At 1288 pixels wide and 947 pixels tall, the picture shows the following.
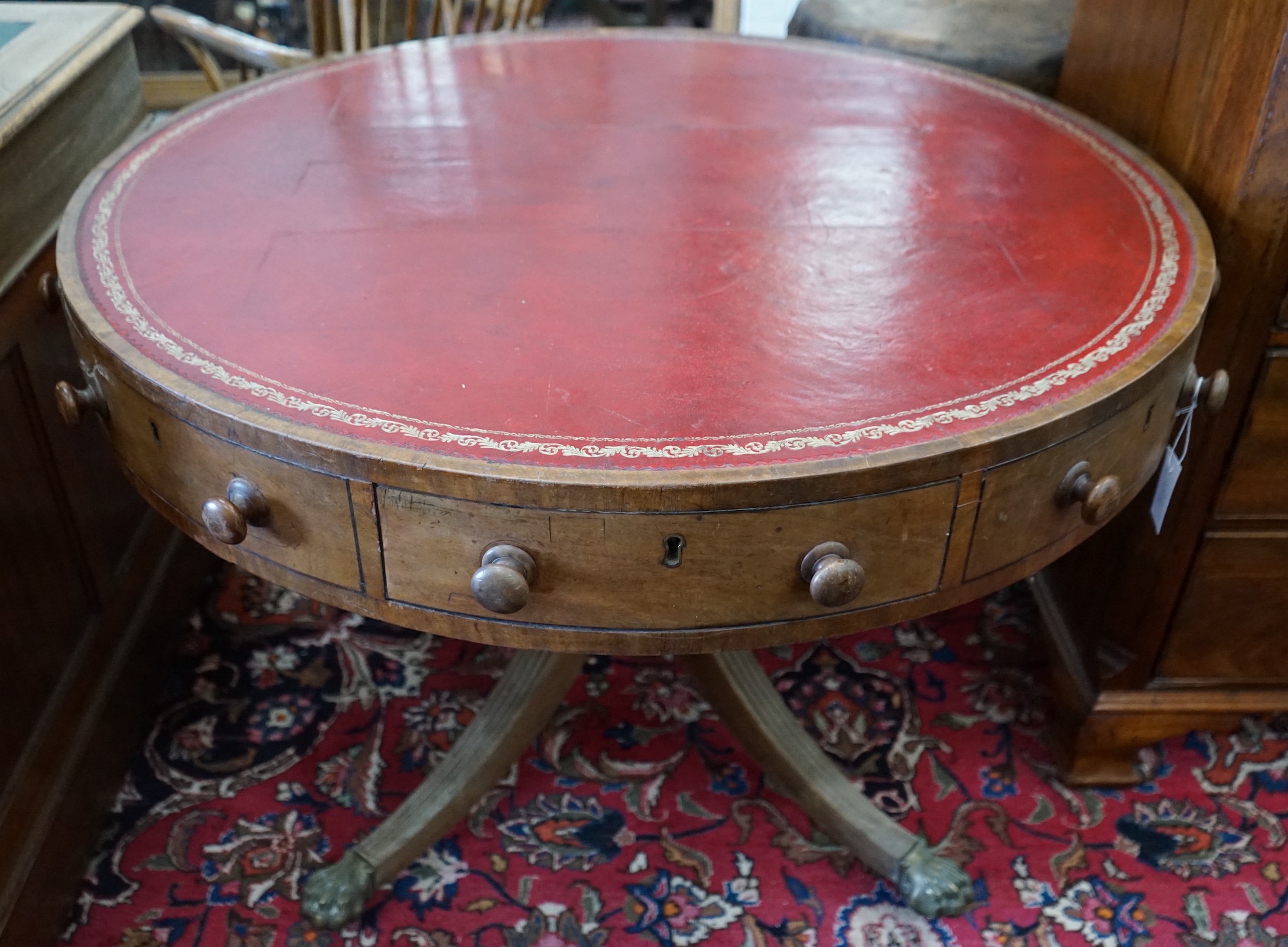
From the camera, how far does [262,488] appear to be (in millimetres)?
972

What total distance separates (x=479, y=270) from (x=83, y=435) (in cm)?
87

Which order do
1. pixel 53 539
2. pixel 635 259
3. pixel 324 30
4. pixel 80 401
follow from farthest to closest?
1. pixel 324 30
2. pixel 53 539
3. pixel 635 259
4. pixel 80 401

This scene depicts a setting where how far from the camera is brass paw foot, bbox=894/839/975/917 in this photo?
1.51 meters

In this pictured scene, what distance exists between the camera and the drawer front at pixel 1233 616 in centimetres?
157

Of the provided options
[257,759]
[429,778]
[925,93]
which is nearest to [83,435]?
[257,759]

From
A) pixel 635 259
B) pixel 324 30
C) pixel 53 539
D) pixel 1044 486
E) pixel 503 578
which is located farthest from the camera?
pixel 324 30

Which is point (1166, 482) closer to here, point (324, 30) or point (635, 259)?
point (635, 259)

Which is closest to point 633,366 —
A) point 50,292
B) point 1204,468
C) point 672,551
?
point 672,551

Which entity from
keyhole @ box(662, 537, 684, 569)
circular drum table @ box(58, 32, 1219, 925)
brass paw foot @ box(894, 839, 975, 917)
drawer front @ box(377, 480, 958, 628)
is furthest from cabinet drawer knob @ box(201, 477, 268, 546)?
brass paw foot @ box(894, 839, 975, 917)

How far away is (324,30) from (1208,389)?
5.58ft

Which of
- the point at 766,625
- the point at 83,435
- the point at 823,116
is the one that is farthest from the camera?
the point at 83,435

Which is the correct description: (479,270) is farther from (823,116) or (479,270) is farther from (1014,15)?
(1014,15)

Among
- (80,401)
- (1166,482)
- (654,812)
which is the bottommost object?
(654,812)

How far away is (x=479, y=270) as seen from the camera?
46.8 inches
